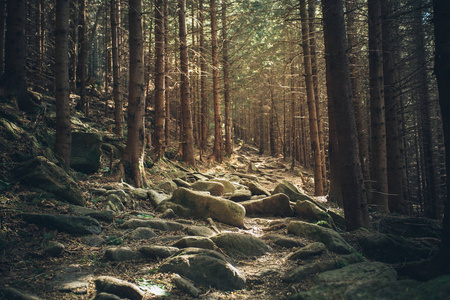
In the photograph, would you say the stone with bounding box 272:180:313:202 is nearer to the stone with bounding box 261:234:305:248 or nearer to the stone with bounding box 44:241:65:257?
the stone with bounding box 261:234:305:248

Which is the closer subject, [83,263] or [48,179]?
[83,263]

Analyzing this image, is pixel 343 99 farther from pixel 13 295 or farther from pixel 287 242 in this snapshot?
pixel 13 295

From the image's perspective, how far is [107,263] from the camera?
11.2ft

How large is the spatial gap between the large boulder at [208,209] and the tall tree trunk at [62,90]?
2633mm

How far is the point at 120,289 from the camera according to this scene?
8.95 feet

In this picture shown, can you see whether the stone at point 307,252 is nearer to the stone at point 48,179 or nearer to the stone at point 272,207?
the stone at point 272,207

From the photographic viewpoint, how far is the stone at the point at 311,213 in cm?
641

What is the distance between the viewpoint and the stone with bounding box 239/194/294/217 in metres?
7.34

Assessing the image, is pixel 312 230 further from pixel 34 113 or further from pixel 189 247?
pixel 34 113

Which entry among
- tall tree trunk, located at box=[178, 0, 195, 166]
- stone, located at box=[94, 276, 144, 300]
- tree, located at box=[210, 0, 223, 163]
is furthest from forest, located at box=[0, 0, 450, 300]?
tree, located at box=[210, 0, 223, 163]

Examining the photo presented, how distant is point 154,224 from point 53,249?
6.08ft

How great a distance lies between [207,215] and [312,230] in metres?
2.24

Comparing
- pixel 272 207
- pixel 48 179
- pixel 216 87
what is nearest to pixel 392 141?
pixel 272 207

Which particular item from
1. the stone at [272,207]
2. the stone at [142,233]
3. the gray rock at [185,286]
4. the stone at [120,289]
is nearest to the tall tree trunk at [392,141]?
the stone at [272,207]
